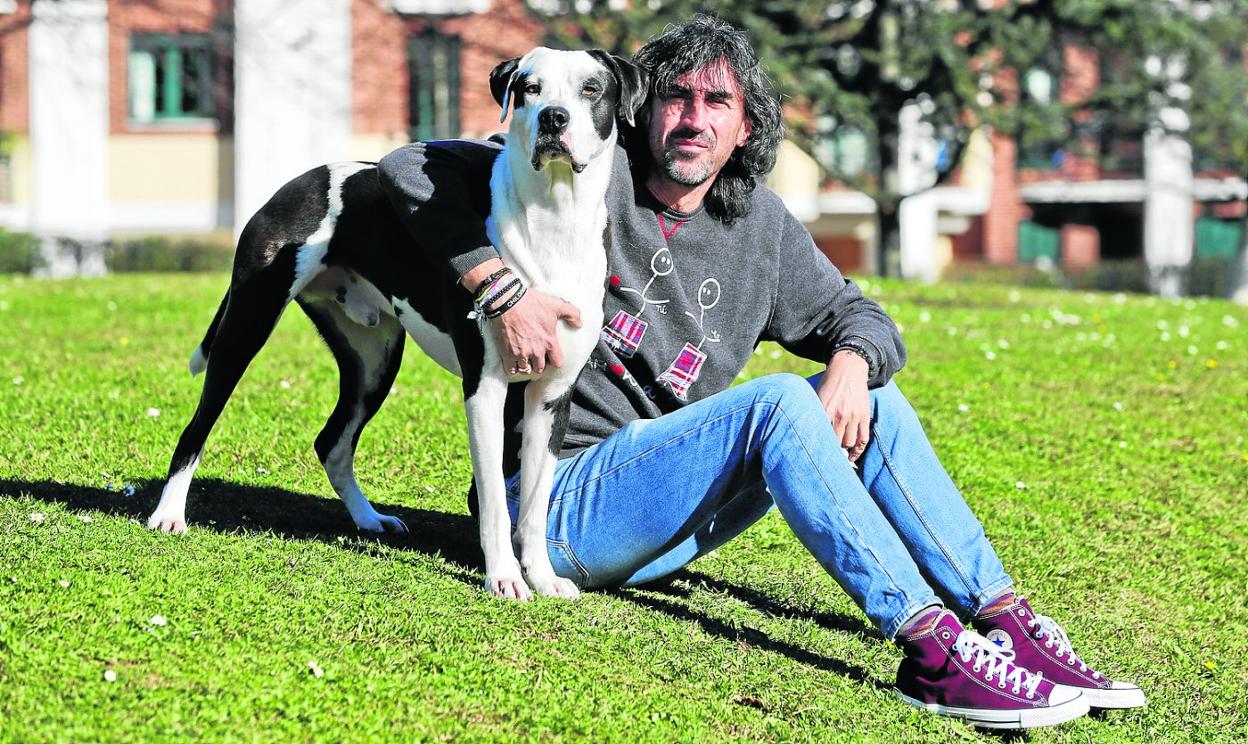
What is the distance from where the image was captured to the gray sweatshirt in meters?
3.97

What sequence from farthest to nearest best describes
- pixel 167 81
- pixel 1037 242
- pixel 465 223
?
1. pixel 1037 242
2. pixel 167 81
3. pixel 465 223

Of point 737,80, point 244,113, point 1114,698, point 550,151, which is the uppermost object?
point 244,113

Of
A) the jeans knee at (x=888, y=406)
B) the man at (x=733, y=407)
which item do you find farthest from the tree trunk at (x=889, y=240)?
the jeans knee at (x=888, y=406)

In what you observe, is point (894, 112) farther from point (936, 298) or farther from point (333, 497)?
point (333, 497)

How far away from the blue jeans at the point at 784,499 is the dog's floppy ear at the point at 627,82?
2.62 ft

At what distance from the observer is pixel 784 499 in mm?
3520

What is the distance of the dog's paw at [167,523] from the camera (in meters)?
4.35

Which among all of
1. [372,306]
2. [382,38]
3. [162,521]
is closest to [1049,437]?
[372,306]

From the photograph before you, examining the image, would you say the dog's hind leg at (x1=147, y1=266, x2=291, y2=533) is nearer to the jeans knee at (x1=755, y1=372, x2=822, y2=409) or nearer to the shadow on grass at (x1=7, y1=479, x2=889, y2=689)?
the shadow on grass at (x1=7, y1=479, x2=889, y2=689)

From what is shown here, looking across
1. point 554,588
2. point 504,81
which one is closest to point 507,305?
point 504,81

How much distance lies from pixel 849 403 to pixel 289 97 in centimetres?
2097

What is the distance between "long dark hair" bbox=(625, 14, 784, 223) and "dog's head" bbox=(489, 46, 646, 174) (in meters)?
0.30

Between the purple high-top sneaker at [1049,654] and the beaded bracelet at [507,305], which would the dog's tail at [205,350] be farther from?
the purple high-top sneaker at [1049,654]

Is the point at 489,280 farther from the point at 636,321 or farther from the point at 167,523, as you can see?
the point at 167,523
